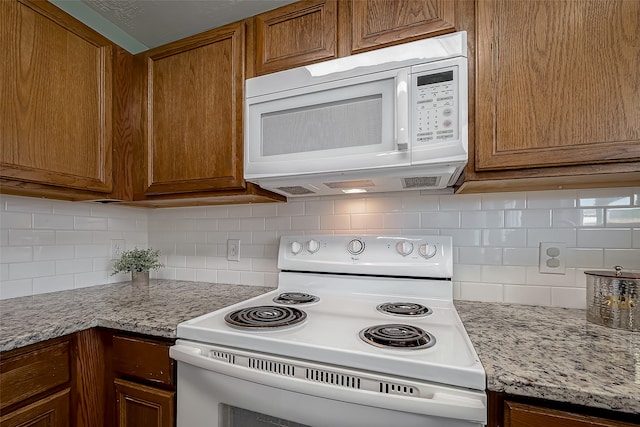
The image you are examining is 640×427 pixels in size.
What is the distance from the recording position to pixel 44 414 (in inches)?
37.0

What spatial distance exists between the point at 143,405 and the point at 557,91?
1.66m

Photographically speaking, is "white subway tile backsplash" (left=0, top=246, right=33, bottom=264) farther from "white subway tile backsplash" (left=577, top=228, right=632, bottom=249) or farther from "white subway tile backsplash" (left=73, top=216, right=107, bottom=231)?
"white subway tile backsplash" (left=577, top=228, right=632, bottom=249)

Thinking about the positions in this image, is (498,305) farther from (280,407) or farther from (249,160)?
(249,160)

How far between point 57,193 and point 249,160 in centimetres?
83

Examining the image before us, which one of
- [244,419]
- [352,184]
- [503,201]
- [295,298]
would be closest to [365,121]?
[352,184]

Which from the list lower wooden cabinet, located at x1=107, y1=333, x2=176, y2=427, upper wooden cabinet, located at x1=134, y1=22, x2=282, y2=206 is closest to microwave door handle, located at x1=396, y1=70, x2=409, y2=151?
upper wooden cabinet, located at x1=134, y1=22, x2=282, y2=206

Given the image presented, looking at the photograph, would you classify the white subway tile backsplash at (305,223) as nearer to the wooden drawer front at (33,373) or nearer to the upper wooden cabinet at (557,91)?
the upper wooden cabinet at (557,91)

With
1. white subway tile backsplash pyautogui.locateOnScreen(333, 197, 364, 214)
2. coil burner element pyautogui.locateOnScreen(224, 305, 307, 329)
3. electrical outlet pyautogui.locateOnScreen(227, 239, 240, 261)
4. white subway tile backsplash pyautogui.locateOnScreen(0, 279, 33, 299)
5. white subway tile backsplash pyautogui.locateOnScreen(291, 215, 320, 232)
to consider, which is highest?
white subway tile backsplash pyautogui.locateOnScreen(333, 197, 364, 214)

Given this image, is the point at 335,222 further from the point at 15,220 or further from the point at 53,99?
the point at 15,220

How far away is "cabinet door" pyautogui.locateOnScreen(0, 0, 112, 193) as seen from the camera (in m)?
1.09

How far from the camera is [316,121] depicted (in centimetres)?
115

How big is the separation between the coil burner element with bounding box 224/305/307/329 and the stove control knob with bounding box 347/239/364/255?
16.1 inches

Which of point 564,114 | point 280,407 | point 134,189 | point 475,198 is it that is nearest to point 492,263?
point 475,198

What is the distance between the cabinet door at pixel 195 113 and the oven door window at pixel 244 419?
82 cm
